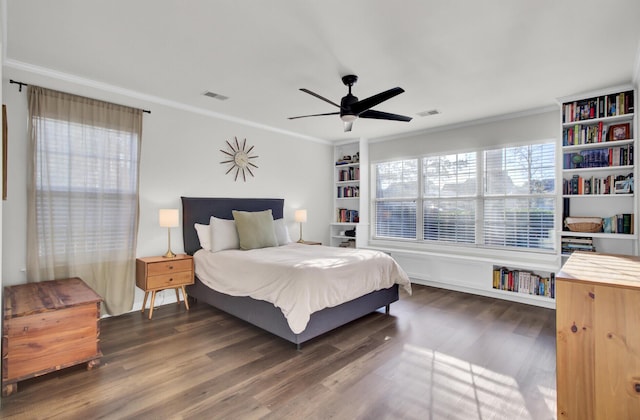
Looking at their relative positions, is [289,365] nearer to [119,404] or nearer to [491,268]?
[119,404]

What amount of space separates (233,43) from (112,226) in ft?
7.79

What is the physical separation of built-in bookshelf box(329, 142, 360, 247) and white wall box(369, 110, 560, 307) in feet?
2.53

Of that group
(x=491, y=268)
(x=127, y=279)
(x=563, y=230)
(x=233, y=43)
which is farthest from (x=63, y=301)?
(x=563, y=230)

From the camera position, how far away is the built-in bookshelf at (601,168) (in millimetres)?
3473

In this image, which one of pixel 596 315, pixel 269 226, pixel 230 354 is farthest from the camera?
pixel 269 226

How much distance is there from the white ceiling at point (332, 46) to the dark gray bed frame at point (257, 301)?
1.42m

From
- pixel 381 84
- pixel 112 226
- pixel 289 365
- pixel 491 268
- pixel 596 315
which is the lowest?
pixel 289 365

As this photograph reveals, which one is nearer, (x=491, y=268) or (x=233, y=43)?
(x=233, y=43)

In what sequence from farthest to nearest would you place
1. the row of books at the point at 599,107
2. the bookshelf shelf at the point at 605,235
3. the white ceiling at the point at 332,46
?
the row of books at the point at 599,107, the bookshelf shelf at the point at 605,235, the white ceiling at the point at 332,46

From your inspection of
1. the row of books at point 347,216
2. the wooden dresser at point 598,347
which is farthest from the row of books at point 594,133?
the row of books at point 347,216

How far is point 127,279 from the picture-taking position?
3672mm

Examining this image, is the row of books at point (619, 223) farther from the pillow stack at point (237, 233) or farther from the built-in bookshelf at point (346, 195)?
the pillow stack at point (237, 233)

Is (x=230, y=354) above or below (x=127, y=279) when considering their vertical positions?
below

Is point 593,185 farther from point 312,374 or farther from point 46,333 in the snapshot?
point 46,333
